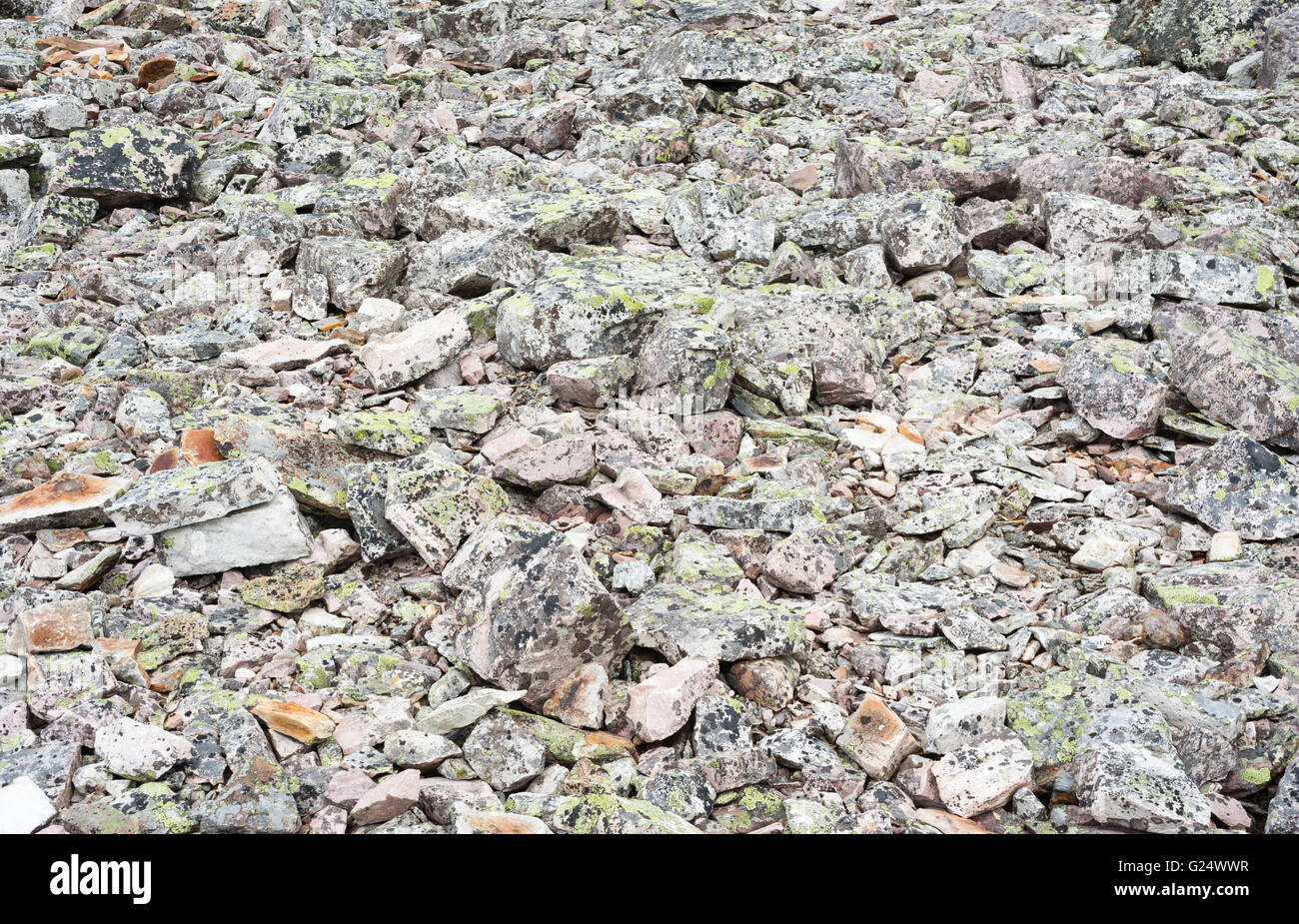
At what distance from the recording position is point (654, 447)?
15.2 feet

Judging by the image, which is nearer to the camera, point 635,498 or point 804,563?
point 804,563

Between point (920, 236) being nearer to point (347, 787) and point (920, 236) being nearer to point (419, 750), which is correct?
point (419, 750)

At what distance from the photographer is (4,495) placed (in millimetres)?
4254

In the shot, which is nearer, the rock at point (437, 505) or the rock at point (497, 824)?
the rock at point (497, 824)

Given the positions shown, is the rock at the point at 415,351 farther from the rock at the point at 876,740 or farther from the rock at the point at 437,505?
the rock at the point at 876,740

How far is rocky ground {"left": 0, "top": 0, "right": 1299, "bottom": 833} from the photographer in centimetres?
310

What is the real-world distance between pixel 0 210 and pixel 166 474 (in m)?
4.22

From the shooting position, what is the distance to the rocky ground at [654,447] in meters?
3.10

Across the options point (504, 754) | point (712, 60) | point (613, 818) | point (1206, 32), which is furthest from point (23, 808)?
point (1206, 32)

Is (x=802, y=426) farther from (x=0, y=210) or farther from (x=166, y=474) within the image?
(x=0, y=210)

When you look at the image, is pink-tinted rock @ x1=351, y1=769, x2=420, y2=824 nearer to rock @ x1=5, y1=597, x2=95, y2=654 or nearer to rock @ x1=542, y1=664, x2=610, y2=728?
rock @ x1=542, y1=664, x2=610, y2=728

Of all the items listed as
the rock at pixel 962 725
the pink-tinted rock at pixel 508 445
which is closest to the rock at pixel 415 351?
the pink-tinted rock at pixel 508 445

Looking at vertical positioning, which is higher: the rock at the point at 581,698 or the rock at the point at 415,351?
the rock at the point at 415,351
